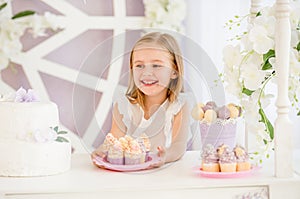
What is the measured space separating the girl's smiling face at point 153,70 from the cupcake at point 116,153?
0.50 ft

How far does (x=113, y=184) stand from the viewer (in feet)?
3.63

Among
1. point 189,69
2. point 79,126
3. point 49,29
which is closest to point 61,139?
point 79,126

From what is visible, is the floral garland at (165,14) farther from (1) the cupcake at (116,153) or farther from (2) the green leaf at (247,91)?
(1) the cupcake at (116,153)

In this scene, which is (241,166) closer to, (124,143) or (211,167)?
(211,167)

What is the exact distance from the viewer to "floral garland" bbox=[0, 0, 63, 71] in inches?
77.7

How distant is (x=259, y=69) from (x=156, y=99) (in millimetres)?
254

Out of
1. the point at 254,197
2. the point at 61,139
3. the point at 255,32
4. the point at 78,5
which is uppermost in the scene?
the point at 78,5

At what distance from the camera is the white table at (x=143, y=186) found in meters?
1.09

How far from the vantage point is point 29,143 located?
1.18 meters

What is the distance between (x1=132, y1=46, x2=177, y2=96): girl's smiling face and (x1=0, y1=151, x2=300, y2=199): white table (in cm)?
20

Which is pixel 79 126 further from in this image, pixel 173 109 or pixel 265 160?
pixel 265 160

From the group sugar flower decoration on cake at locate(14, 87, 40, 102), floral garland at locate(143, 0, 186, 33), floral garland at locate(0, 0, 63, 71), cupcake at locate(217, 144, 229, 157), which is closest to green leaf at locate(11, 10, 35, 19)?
floral garland at locate(0, 0, 63, 71)

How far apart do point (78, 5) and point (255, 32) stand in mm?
944

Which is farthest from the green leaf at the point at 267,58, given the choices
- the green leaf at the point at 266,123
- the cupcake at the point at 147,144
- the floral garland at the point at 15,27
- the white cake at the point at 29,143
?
the floral garland at the point at 15,27
